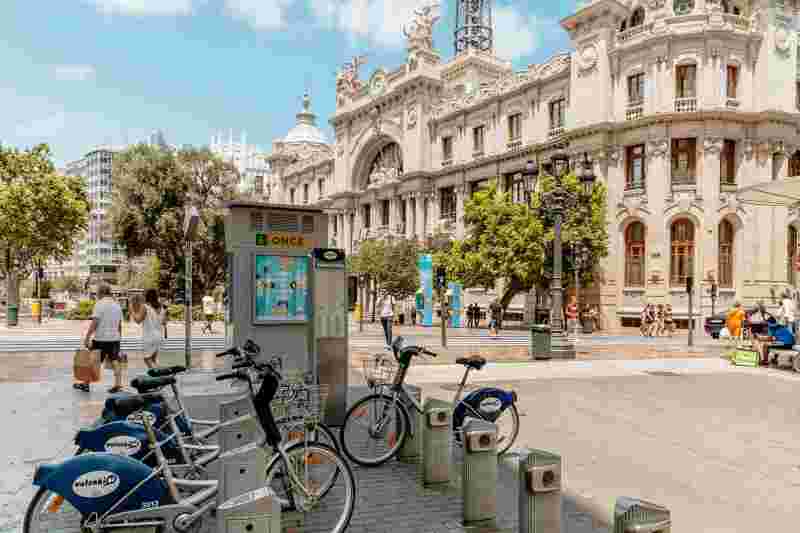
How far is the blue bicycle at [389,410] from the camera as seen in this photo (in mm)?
6234

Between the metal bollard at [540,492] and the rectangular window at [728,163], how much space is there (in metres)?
31.6

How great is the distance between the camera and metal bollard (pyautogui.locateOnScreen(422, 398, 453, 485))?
217 inches

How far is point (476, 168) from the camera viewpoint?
42.2 meters

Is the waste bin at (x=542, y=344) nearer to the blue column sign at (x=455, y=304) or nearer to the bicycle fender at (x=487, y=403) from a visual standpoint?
the bicycle fender at (x=487, y=403)

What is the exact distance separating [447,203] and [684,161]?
59.6 ft

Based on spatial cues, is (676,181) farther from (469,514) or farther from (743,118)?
(469,514)

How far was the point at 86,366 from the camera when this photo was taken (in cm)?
958

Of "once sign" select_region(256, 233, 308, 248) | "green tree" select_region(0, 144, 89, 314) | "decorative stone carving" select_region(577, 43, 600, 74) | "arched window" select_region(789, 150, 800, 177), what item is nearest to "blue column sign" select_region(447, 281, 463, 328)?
"decorative stone carving" select_region(577, 43, 600, 74)

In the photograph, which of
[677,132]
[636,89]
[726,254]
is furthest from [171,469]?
[636,89]

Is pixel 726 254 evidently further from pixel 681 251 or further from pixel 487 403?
pixel 487 403

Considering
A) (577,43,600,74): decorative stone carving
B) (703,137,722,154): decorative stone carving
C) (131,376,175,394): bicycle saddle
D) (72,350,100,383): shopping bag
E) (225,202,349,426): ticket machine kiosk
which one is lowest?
(72,350,100,383): shopping bag

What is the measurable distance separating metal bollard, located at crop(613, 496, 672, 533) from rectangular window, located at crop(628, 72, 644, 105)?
32.8 metres

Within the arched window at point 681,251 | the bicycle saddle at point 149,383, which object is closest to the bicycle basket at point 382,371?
the bicycle saddle at point 149,383

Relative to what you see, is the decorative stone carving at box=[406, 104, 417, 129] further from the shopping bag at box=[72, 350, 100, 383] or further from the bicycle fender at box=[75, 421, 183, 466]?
the bicycle fender at box=[75, 421, 183, 466]
